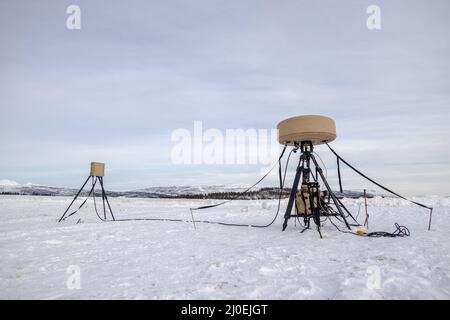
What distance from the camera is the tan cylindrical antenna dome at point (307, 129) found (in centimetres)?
758

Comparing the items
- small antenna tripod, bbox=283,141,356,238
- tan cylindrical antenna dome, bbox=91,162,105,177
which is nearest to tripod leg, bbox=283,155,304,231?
small antenna tripod, bbox=283,141,356,238

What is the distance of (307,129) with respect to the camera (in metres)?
7.56

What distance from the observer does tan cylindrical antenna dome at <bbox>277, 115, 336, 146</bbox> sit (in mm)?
7582

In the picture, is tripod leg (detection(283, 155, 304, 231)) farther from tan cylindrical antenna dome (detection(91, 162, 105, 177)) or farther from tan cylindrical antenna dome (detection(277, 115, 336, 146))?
tan cylindrical antenna dome (detection(91, 162, 105, 177))

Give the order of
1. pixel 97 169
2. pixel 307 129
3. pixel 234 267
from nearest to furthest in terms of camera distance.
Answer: pixel 234 267, pixel 307 129, pixel 97 169

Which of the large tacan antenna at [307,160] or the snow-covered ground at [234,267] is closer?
the snow-covered ground at [234,267]

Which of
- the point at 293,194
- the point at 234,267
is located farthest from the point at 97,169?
the point at 234,267

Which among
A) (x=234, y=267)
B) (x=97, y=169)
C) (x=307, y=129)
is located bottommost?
(x=234, y=267)

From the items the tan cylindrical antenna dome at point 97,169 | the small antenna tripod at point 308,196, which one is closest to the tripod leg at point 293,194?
the small antenna tripod at point 308,196

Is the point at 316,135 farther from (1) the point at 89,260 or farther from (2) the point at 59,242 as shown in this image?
(2) the point at 59,242

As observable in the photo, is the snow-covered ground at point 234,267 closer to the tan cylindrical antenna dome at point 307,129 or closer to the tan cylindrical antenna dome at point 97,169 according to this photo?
the tan cylindrical antenna dome at point 307,129

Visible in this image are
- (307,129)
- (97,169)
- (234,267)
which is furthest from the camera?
(97,169)

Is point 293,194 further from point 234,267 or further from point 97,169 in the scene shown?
point 97,169

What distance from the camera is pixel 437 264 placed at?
427 centimetres
